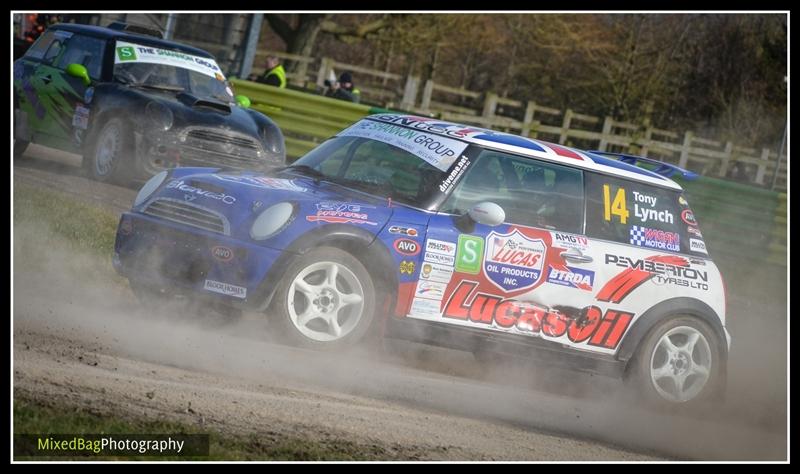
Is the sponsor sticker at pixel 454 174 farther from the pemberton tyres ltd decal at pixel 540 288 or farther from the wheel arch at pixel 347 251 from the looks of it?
the wheel arch at pixel 347 251

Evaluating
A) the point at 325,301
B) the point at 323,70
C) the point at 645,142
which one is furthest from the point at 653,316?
the point at 323,70

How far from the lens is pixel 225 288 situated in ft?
23.2

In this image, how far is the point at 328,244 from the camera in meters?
7.14

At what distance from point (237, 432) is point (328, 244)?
2.00 metres

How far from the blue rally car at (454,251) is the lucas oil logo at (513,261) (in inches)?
0.4

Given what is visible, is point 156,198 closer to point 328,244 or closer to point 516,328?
point 328,244

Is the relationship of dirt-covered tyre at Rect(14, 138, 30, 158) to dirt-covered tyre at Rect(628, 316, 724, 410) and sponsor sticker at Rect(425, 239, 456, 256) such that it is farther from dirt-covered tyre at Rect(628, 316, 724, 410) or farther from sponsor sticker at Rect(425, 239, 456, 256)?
dirt-covered tyre at Rect(628, 316, 724, 410)

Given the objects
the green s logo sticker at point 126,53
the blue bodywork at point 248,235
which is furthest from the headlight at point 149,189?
the green s logo sticker at point 126,53

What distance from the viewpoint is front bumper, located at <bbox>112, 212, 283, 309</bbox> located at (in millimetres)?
7016

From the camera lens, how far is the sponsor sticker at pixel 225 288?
277 inches

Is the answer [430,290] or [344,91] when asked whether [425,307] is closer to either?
[430,290]

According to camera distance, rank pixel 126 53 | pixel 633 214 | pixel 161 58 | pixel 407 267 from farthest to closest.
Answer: pixel 161 58
pixel 126 53
pixel 633 214
pixel 407 267

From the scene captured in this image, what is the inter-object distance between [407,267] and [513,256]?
2.63 feet

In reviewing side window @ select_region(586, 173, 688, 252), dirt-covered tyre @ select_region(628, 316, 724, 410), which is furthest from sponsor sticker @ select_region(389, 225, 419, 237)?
dirt-covered tyre @ select_region(628, 316, 724, 410)
